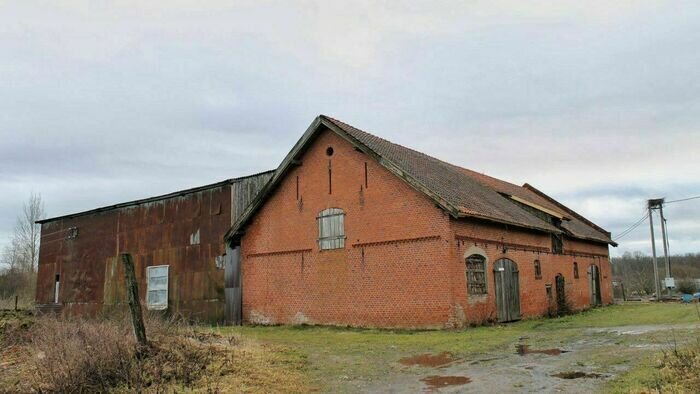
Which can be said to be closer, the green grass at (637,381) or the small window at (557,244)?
the green grass at (637,381)

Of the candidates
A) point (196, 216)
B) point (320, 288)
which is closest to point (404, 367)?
point (320, 288)

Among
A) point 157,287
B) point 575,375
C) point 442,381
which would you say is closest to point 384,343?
point 442,381

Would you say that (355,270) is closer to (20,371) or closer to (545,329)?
(545,329)

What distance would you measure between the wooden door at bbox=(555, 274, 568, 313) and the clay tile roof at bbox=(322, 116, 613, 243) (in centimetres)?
221

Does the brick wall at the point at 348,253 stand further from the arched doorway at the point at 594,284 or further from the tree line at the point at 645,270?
the tree line at the point at 645,270

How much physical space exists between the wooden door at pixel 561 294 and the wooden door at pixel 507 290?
15.3ft

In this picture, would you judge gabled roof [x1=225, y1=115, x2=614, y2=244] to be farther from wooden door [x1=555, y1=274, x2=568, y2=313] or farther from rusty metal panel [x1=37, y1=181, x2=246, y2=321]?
wooden door [x1=555, y1=274, x2=568, y2=313]

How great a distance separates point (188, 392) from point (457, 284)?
36.1ft

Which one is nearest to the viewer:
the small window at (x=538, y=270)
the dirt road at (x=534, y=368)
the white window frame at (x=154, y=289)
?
the dirt road at (x=534, y=368)

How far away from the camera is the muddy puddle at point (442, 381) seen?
8683mm

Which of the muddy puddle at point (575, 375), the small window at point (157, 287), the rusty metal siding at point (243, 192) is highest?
the rusty metal siding at point (243, 192)

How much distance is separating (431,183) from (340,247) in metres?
3.98

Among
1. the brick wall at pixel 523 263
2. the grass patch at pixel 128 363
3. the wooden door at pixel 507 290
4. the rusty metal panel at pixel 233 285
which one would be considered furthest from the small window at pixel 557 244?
the grass patch at pixel 128 363

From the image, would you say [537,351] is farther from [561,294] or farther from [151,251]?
[151,251]
